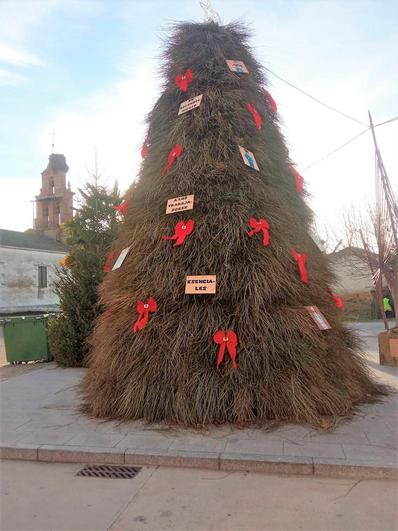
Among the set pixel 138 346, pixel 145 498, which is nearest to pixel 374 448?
pixel 145 498

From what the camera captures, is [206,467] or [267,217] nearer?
[206,467]

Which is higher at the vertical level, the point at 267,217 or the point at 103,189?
the point at 103,189

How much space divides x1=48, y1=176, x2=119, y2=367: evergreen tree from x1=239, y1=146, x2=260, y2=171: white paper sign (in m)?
4.91

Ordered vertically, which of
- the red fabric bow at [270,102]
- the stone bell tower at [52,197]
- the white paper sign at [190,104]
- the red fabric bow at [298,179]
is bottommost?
the red fabric bow at [298,179]

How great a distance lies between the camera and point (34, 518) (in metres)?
3.37

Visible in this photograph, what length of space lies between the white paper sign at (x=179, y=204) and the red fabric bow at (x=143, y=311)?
1.14m

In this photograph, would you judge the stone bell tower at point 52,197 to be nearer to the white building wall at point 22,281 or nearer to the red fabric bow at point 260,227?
the white building wall at point 22,281

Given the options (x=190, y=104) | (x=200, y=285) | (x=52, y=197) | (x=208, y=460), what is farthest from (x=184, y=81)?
(x=52, y=197)

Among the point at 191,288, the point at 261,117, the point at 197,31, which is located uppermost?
the point at 197,31

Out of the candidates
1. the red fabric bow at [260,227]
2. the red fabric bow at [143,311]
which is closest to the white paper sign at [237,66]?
the red fabric bow at [260,227]

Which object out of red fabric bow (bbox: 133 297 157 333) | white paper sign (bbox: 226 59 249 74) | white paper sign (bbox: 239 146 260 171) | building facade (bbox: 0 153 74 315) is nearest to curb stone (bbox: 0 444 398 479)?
red fabric bow (bbox: 133 297 157 333)

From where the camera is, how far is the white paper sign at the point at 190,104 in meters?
6.02

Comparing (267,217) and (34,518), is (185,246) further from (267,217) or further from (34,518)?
(34,518)

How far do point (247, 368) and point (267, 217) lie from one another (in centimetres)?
182
